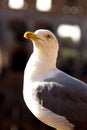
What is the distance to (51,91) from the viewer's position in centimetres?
155

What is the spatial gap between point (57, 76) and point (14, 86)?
1402 cm

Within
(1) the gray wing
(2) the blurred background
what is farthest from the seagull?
(2) the blurred background

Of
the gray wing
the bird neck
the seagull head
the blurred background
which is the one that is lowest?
the blurred background

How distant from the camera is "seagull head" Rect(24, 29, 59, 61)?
154 cm

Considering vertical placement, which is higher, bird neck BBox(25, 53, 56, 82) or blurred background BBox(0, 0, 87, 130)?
bird neck BBox(25, 53, 56, 82)

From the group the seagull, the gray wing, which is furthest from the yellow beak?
the gray wing

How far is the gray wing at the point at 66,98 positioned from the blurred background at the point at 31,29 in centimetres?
1364

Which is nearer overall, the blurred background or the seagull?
the seagull

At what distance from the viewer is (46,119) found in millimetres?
1508

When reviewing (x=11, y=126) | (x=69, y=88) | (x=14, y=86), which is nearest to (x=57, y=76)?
(x=69, y=88)

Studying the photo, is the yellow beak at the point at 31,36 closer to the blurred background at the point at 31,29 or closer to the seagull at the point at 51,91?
the seagull at the point at 51,91

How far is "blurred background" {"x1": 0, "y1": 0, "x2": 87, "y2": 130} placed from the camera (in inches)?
614

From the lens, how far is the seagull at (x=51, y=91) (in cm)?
151

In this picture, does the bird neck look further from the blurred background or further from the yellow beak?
the blurred background
